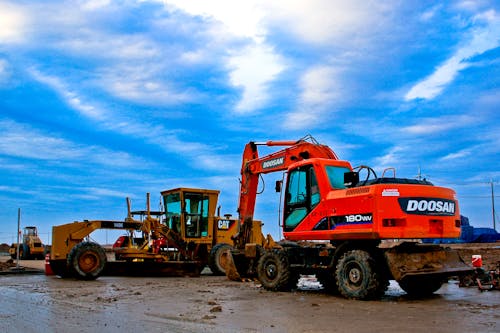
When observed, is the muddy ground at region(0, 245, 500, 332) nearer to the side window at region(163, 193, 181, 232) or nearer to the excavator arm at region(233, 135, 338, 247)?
the excavator arm at region(233, 135, 338, 247)

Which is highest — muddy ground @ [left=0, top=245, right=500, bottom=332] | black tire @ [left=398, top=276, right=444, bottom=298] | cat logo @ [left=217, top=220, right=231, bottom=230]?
cat logo @ [left=217, top=220, right=231, bottom=230]

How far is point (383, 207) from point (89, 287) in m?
7.68

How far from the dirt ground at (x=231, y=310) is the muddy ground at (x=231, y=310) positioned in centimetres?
1

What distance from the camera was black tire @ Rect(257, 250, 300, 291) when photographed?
12766mm

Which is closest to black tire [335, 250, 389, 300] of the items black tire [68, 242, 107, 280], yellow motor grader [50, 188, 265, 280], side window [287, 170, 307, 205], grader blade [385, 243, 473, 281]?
grader blade [385, 243, 473, 281]

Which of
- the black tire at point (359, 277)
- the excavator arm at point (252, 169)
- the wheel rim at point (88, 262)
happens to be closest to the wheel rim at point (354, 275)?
the black tire at point (359, 277)

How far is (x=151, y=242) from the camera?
755 inches

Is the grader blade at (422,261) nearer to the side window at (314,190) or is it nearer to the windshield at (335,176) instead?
the windshield at (335,176)

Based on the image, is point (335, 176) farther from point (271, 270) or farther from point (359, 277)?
point (271, 270)

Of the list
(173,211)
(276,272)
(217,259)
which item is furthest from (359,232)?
(173,211)

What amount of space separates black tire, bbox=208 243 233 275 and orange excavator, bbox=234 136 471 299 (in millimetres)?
4652

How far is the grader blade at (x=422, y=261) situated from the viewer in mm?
10492

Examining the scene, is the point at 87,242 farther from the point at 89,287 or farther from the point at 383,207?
the point at 383,207

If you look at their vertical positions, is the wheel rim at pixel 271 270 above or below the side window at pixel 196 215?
below
